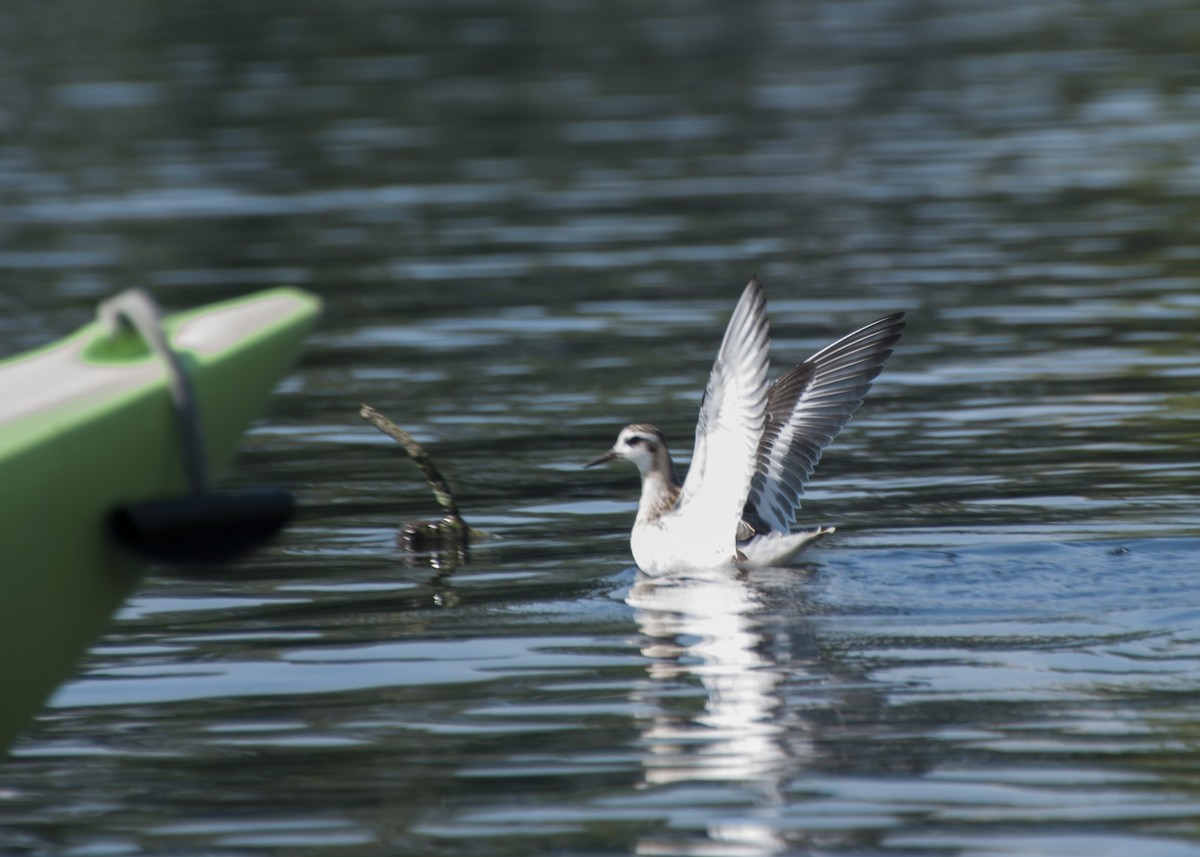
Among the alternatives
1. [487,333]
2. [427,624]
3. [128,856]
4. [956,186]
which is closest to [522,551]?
[427,624]

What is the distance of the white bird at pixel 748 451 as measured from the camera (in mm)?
8977

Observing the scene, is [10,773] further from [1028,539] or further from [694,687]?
[1028,539]

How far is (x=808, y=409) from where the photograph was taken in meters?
10.5

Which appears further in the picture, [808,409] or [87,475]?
[808,409]

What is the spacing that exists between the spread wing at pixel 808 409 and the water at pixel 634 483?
37 cm

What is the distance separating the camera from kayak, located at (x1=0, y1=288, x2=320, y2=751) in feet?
19.1

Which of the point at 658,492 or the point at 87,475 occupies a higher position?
the point at 87,475

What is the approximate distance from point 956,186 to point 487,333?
26.4 feet

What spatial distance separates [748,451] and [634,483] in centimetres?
285

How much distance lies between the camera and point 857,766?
6.46 metres

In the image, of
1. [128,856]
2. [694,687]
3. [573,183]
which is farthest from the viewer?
[573,183]

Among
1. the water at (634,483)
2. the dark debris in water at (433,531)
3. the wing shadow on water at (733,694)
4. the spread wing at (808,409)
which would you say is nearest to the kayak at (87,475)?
the water at (634,483)

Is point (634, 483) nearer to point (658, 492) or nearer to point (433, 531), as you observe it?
point (658, 492)

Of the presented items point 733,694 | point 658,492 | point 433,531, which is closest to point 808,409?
point 658,492
